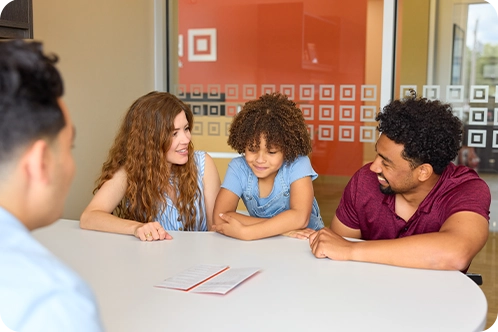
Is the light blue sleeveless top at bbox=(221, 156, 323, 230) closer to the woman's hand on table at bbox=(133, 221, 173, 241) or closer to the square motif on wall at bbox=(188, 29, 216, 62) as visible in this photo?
the woman's hand on table at bbox=(133, 221, 173, 241)

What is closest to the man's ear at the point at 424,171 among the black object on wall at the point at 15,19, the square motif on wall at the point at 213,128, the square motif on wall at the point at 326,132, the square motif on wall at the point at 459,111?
the black object on wall at the point at 15,19

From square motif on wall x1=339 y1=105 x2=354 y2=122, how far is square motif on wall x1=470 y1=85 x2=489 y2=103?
0.85 m

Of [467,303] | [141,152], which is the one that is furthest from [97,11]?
[467,303]

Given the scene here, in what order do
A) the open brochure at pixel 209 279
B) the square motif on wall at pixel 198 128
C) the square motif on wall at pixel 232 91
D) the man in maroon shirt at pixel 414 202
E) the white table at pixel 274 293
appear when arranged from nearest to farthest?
the white table at pixel 274 293
the open brochure at pixel 209 279
the man in maroon shirt at pixel 414 202
the square motif on wall at pixel 232 91
the square motif on wall at pixel 198 128

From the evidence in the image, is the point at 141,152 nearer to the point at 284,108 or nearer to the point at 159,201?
the point at 159,201

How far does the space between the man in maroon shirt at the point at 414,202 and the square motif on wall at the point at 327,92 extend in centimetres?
203

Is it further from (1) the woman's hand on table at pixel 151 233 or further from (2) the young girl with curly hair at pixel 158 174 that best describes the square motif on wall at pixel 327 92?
(1) the woman's hand on table at pixel 151 233

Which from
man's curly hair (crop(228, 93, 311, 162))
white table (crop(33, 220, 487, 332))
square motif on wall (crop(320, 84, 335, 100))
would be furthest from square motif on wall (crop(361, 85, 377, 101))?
white table (crop(33, 220, 487, 332))

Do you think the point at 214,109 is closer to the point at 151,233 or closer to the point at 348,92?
the point at 348,92

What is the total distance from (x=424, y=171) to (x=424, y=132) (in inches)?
5.8

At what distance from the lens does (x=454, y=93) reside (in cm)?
407

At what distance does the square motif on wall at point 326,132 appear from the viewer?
4363 mm

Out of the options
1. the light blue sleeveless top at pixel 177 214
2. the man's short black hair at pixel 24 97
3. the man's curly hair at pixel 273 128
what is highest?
the man's short black hair at pixel 24 97

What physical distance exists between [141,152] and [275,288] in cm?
119
